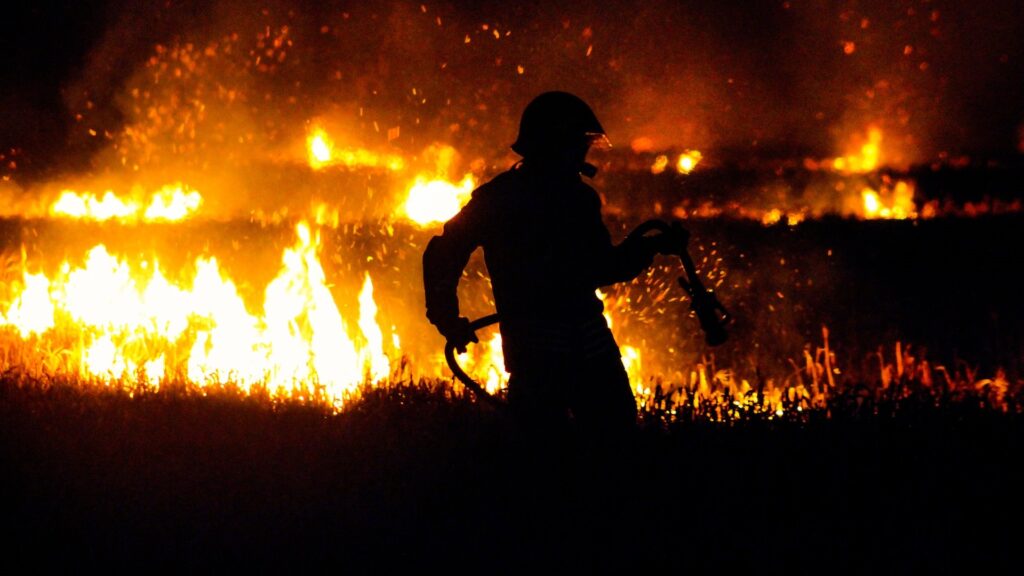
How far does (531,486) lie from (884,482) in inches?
63.2

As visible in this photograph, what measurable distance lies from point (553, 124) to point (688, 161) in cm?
971

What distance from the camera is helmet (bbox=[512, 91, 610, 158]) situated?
437 centimetres

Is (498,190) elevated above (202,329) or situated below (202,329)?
below

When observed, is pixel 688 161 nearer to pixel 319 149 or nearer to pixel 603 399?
pixel 319 149

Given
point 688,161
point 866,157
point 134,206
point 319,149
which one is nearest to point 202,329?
point 319,149

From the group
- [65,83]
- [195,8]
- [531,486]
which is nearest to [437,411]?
[531,486]

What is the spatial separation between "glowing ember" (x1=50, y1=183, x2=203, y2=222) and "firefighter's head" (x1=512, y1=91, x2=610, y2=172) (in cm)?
831

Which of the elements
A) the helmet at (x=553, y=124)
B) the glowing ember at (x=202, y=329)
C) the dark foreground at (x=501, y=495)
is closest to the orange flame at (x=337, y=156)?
the glowing ember at (x=202, y=329)

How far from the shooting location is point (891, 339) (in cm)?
948

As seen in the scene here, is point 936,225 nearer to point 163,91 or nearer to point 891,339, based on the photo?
point 891,339

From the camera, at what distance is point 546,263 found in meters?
4.36

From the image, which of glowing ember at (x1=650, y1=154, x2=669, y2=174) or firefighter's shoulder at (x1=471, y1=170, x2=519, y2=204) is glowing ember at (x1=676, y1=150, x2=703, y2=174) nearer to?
glowing ember at (x1=650, y1=154, x2=669, y2=174)

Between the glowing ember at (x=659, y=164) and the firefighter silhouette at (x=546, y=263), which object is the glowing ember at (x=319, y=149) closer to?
the glowing ember at (x=659, y=164)

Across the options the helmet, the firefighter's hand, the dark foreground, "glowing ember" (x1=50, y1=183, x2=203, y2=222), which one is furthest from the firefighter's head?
"glowing ember" (x1=50, y1=183, x2=203, y2=222)
